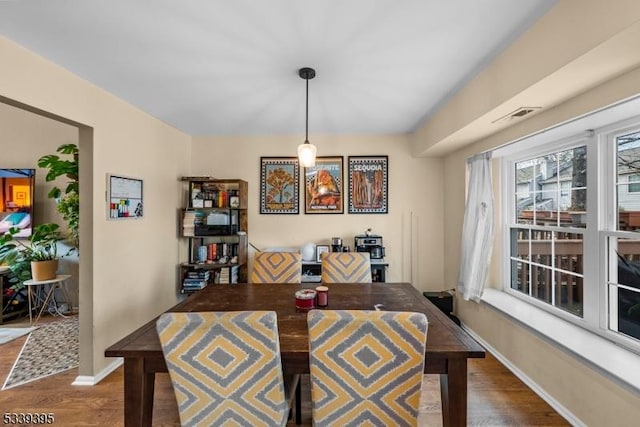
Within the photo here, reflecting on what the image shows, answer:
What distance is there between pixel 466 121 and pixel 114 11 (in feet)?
8.13

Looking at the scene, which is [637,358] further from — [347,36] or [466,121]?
[347,36]

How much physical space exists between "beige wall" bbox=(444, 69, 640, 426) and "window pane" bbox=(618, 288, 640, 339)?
0.40 m

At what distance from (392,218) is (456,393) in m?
2.74

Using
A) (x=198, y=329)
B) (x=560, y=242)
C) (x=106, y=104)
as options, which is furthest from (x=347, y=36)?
(x=560, y=242)

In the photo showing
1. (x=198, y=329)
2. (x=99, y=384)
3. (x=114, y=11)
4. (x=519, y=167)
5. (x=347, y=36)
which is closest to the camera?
(x=198, y=329)

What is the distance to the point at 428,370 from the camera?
1380 mm

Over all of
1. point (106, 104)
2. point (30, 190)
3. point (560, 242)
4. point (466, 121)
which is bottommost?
point (560, 242)

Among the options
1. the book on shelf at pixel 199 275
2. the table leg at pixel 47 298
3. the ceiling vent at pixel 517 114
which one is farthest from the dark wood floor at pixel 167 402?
the ceiling vent at pixel 517 114

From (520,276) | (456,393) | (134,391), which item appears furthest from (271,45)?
(520,276)

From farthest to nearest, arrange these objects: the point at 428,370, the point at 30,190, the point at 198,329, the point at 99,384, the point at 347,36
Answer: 1. the point at 30,190
2. the point at 99,384
3. the point at 347,36
4. the point at 428,370
5. the point at 198,329

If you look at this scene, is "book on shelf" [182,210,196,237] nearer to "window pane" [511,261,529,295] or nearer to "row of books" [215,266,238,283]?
A: "row of books" [215,266,238,283]

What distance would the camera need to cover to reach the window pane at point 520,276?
9.31 feet

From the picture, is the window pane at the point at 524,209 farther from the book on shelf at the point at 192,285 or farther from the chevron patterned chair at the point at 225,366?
the book on shelf at the point at 192,285

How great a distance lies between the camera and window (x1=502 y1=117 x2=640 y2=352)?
1.88 meters
